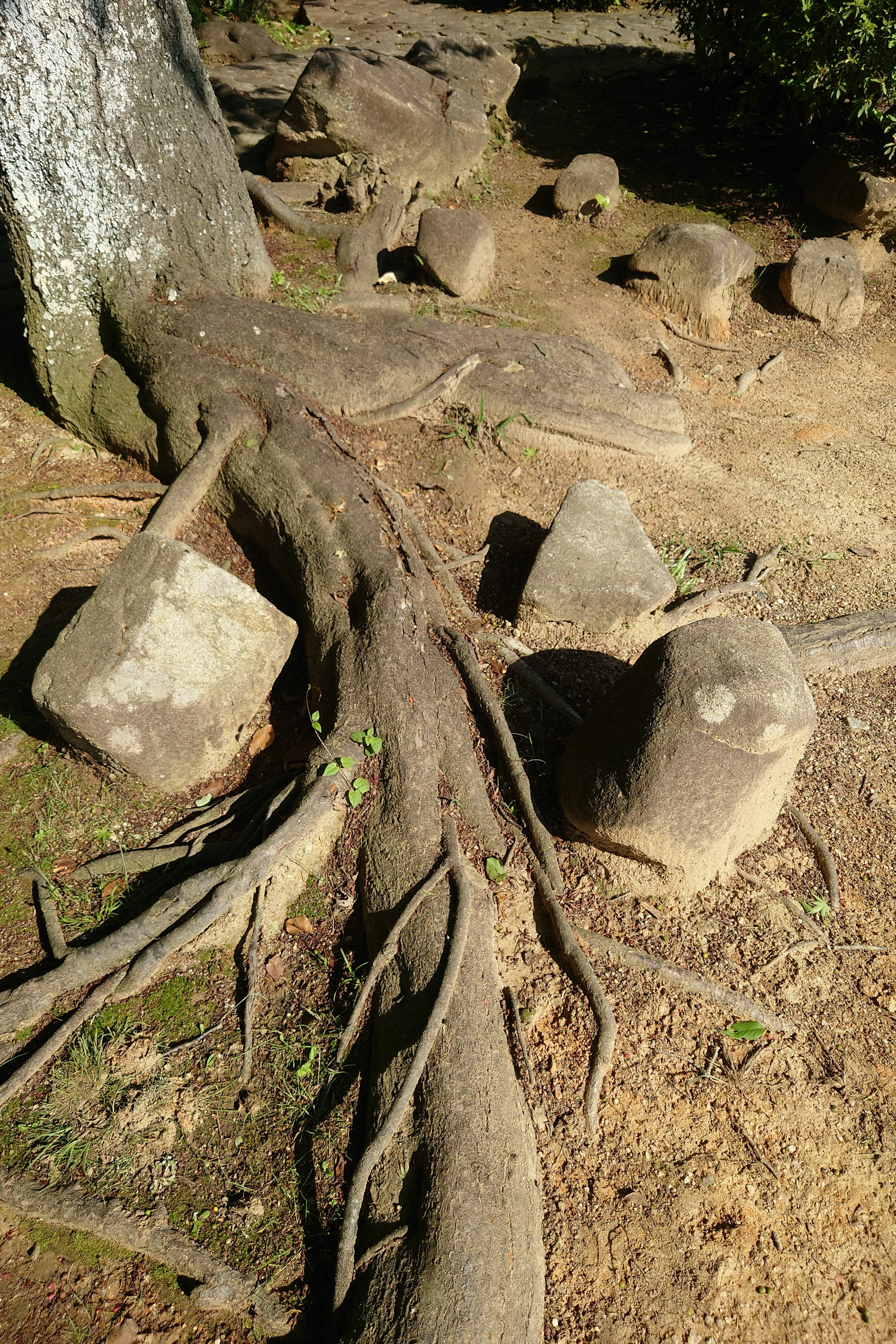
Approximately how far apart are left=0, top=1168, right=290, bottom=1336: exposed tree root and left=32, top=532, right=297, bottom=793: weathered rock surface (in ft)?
4.85

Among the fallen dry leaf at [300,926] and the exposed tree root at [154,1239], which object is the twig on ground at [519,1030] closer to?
the fallen dry leaf at [300,926]

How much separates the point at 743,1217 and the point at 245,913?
74.9 inches

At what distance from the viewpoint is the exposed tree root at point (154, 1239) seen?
2.26 m

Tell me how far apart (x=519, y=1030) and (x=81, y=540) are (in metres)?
3.28

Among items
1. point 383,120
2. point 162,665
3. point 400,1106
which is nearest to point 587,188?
point 383,120

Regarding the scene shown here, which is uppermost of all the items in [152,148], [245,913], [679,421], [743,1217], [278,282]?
[152,148]

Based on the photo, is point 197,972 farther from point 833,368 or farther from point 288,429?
point 833,368

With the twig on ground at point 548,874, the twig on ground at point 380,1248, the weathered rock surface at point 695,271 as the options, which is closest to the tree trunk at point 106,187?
the twig on ground at point 548,874

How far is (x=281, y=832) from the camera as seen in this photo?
9.50ft

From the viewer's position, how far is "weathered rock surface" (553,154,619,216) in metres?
7.27

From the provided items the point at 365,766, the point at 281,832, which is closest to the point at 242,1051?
the point at 281,832

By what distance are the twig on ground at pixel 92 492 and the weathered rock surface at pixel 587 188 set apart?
509 centimetres

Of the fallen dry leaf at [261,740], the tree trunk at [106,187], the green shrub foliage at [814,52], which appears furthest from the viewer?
the green shrub foliage at [814,52]

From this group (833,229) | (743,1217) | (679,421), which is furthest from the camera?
(833,229)
